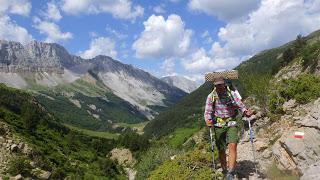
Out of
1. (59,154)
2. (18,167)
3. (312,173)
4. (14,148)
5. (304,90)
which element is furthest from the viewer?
(59,154)

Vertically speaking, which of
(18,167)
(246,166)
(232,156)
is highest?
(232,156)

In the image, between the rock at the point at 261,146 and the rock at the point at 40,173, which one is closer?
the rock at the point at 261,146

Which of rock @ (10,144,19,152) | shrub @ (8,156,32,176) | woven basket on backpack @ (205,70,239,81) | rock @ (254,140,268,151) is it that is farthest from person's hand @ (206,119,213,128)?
rock @ (10,144,19,152)

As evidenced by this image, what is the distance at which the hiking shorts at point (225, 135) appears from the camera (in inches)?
633

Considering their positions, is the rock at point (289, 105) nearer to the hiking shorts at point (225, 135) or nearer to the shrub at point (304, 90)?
the shrub at point (304, 90)

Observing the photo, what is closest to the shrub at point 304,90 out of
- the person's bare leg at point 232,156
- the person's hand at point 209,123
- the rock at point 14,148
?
the person's hand at point 209,123

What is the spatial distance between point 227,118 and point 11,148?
9377 cm

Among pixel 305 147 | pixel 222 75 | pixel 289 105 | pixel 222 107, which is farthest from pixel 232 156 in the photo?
pixel 289 105

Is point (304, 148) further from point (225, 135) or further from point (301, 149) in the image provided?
point (225, 135)

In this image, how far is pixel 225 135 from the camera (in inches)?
663

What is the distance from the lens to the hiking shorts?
16.1 m

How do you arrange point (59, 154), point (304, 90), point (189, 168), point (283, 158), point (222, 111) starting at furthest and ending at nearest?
point (59, 154)
point (304, 90)
point (283, 158)
point (189, 168)
point (222, 111)

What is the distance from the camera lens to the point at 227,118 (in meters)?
16.6

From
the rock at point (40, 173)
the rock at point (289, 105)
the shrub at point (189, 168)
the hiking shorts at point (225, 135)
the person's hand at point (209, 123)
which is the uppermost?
the rock at point (289, 105)
